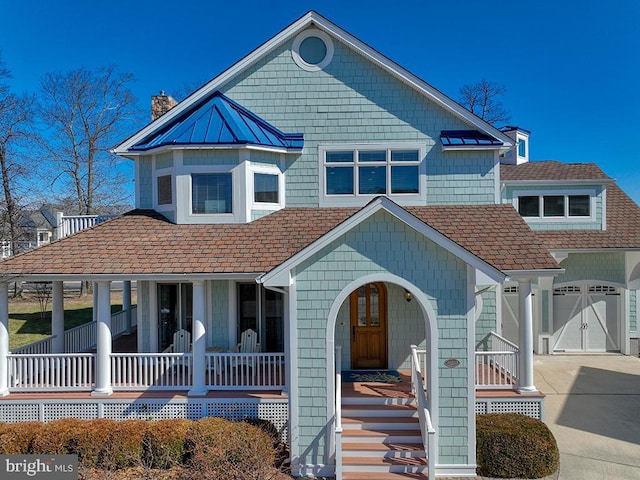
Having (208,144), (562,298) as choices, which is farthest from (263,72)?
(562,298)

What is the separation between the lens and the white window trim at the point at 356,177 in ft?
38.9

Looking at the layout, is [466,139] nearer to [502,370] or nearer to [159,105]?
[502,370]

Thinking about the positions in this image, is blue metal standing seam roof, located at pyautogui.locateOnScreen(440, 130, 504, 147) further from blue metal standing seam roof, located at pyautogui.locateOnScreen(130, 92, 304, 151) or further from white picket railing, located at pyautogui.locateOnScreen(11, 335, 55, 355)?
white picket railing, located at pyautogui.locateOnScreen(11, 335, 55, 355)

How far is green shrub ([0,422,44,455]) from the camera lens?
7.94 metres

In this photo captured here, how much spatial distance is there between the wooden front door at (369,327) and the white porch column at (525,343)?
339 cm

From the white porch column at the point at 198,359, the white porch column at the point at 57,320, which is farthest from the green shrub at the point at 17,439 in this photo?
the white porch column at the point at 57,320

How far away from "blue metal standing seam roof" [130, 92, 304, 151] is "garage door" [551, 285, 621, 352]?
39.4 feet

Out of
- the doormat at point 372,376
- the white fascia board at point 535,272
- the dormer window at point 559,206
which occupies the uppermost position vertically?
the dormer window at point 559,206

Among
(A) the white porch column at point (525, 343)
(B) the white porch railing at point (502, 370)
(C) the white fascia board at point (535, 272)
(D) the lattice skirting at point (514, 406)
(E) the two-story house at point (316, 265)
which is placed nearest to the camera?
(E) the two-story house at point (316, 265)

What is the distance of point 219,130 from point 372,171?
14.7 ft

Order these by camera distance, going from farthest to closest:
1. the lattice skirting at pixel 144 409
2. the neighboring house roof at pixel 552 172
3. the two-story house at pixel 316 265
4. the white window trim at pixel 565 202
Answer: the white window trim at pixel 565 202, the neighboring house roof at pixel 552 172, the lattice skirting at pixel 144 409, the two-story house at pixel 316 265

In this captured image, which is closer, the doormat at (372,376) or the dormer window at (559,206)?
the doormat at (372,376)

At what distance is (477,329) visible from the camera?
11.6 meters

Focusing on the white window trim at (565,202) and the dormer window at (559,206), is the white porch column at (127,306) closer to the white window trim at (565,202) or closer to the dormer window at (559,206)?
the white window trim at (565,202)
